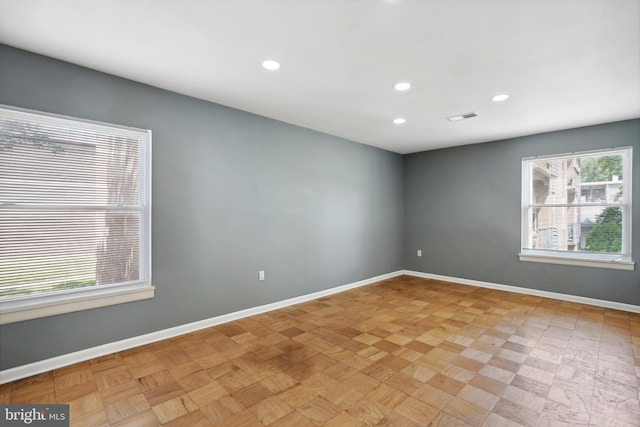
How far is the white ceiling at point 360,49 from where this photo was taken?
1.77 m

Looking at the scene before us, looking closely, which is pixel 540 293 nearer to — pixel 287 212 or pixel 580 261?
pixel 580 261

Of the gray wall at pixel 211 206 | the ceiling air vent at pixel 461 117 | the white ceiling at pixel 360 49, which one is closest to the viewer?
the white ceiling at pixel 360 49

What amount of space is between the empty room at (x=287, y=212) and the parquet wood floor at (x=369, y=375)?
21mm

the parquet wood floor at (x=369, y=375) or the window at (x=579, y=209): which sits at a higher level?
the window at (x=579, y=209)

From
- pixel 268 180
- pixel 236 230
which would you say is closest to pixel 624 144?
pixel 268 180

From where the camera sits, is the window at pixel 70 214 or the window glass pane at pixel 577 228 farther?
the window glass pane at pixel 577 228

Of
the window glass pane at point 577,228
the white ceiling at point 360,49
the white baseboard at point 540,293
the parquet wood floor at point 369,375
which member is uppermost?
the white ceiling at point 360,49

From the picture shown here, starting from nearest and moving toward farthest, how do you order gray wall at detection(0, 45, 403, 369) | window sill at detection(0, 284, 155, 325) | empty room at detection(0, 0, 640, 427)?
empty room at detection(0, 0, 640, 427), window sill at detection(0, 284, 155, 325), gray wall at detection(0, 45, 403, 369)

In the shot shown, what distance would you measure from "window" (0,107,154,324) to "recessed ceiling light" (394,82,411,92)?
8.07 feet

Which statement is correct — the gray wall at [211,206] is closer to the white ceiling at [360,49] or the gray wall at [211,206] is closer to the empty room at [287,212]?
the empty room at [287,212]

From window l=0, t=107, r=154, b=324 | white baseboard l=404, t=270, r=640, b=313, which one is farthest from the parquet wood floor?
window l=0, t=107, r=154, b=324

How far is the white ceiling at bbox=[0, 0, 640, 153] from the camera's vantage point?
5.81 ft

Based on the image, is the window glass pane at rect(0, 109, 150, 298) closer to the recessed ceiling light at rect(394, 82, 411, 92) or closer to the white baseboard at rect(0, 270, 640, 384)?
the white baseboard at rect(0, 270, 640, 384)

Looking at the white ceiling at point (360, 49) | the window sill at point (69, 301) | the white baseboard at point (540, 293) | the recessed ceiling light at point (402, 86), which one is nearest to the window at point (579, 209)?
the white baseboard at point (540, 293)
